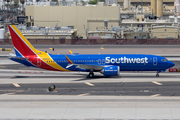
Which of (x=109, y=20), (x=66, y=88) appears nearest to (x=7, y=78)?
(x=66, y=88)

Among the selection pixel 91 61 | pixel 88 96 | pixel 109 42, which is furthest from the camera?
pixel 109 42

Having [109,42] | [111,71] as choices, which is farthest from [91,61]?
[109,42]

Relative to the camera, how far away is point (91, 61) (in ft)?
166

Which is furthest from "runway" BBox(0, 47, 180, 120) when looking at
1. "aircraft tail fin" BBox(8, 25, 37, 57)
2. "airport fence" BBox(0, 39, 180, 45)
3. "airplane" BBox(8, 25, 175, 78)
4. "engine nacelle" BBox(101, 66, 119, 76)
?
"airport fence" BBox(0, 39, 180, 45)

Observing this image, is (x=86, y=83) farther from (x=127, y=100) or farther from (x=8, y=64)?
(x=8, y=64)

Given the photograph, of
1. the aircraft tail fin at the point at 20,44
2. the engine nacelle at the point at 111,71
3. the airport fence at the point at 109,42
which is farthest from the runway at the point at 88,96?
the airport fence at the point at 109,42

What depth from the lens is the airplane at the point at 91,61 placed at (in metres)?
49.8

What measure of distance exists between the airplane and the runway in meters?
1.51

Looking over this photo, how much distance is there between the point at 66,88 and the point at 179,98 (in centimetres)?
1518

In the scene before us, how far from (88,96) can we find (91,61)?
14561 millimetres

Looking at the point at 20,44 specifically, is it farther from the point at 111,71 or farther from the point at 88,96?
the point at 88,96

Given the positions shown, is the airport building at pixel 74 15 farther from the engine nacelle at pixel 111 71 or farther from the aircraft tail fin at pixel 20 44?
the engine nacelle at pixel 111 71

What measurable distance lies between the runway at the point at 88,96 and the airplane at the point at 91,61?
4.97 feet

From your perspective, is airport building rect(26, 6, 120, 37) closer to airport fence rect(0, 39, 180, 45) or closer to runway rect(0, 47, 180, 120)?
airport fence rect(0, 39, 180, 45)
